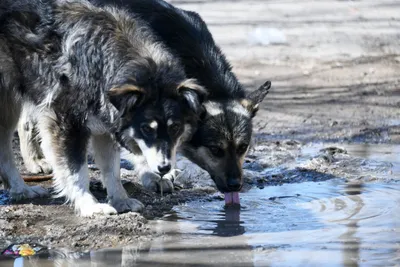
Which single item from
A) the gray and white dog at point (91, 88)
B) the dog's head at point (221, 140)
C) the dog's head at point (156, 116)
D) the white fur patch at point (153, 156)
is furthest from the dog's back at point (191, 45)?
the white fur patch at point (153, 156)

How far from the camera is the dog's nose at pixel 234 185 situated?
24.6 ft

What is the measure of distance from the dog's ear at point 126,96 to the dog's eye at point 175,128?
0.99ft

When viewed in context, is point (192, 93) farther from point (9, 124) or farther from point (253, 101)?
point (9, 124)

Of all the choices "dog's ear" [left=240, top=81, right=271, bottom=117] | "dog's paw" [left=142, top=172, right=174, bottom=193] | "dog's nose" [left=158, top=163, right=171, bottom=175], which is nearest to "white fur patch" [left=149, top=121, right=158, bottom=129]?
"dog's nose" [left=158, top=163, right=171, bottom=175]

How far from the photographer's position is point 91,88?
732 cm

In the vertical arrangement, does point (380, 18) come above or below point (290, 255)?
above

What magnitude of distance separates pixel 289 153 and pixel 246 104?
1.59 m

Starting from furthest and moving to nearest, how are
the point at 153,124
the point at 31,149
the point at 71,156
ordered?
the point at 31,149 → the point at 71,156 → the point at 153,124

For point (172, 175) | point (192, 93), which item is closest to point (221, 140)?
point (192, 93)

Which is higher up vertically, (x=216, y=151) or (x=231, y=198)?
(x=216, y=151)

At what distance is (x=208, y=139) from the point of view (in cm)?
768

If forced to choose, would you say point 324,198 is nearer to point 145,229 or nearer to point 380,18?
point 145,229

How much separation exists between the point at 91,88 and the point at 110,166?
74 cm

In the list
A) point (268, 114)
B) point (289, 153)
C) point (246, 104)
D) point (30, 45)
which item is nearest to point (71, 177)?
point (30, 45)
